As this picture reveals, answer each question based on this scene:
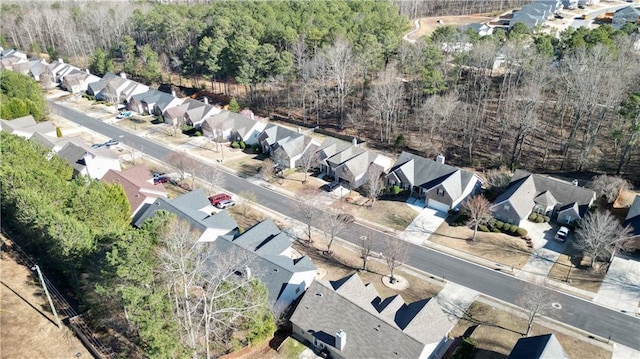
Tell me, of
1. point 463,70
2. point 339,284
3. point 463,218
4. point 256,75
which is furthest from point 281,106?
point 339,284

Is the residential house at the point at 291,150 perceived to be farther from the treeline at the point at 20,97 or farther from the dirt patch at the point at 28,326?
the treeline at the point at 20,97

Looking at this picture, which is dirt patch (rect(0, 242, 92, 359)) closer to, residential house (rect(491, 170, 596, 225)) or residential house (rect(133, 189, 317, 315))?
residential house (rect(133, 189, 317, 315))

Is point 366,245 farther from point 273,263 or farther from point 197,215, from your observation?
point 197,215

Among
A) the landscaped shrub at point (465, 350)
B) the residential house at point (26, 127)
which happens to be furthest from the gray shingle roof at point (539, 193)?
the residential house at point (26, 127)

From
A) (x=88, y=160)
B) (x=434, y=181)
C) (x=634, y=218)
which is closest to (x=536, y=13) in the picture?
(x=434, y=181)

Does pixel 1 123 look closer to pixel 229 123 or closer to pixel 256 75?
pixel 229 123

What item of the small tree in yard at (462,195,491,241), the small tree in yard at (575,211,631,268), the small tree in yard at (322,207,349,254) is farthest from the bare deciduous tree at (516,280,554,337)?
the small tree in yard at (322,207,349,254)
